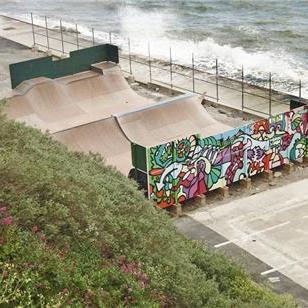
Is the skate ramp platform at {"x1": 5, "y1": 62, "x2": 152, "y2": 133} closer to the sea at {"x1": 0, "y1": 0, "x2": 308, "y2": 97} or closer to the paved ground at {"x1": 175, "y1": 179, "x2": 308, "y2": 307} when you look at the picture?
the paved ground at {"x1": 175, "y1": 179, "x2": 308, "y2": 307}

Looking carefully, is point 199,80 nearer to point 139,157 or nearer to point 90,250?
point 139,157

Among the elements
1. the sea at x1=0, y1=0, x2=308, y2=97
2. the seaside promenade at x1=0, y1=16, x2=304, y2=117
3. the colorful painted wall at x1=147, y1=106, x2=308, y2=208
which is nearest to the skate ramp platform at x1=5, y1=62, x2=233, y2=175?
the colorful painted wall at x1=147, y1=106, x2=308, y2=208

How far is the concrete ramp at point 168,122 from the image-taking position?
955 inches

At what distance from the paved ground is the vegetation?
183 inches

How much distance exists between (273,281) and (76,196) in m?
7.81

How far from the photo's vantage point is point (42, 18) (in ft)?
206

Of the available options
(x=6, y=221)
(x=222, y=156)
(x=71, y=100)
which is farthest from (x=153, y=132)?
(x=6, y=221)

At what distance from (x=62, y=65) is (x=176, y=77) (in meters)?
8.07

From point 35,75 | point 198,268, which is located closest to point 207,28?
point 35,75

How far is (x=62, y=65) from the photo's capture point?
3114 cm

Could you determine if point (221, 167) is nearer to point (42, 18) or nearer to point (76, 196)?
point (76, 196)

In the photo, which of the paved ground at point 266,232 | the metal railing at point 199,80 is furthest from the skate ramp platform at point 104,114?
the metal railing at point 199,80

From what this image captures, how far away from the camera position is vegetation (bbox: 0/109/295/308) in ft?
30.1

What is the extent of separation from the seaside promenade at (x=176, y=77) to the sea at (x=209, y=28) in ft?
10.9
